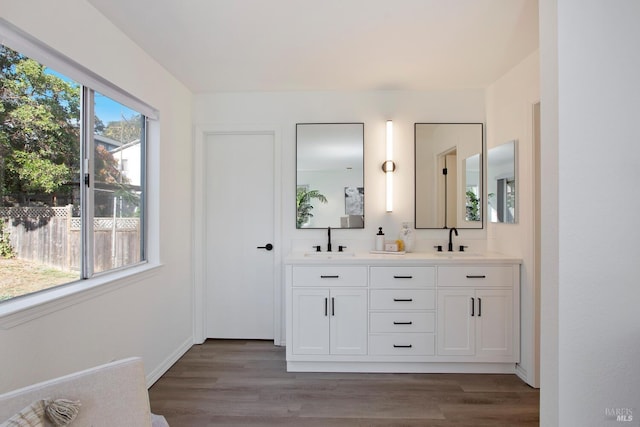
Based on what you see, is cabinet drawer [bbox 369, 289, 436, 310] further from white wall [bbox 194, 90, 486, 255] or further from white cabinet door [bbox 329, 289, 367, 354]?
white wall [bbox 194, 90, 486, 255]

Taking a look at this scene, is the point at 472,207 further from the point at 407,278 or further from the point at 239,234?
the point at 239,234

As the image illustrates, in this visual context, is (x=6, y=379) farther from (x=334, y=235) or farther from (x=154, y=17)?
(x=334, y=235)

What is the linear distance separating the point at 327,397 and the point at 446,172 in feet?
7.31

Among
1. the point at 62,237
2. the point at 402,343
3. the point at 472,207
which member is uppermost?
the point at 472,207

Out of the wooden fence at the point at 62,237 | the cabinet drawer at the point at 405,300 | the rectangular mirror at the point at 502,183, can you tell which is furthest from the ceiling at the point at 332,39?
the cabinet drawer at the point at 405,300

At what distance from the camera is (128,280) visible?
7.09 ft

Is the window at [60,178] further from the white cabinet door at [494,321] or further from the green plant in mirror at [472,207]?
the green plant in mirror at [472,207]

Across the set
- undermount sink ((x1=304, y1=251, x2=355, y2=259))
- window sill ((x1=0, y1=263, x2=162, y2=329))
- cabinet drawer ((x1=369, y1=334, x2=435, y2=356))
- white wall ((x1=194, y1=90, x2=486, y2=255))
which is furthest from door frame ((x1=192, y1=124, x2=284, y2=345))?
cabinet drawer ((x1=369, y1=334, x2=435, y2=356))

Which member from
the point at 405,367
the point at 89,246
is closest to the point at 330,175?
the point at 405,367

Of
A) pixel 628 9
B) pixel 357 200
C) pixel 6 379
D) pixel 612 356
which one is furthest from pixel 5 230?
pixel 628 9

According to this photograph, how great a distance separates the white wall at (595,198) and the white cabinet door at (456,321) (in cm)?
122

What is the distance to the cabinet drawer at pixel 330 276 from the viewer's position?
2605 millimetres

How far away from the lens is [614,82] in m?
1.36

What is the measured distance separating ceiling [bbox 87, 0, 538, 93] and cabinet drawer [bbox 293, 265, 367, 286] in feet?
5.45
